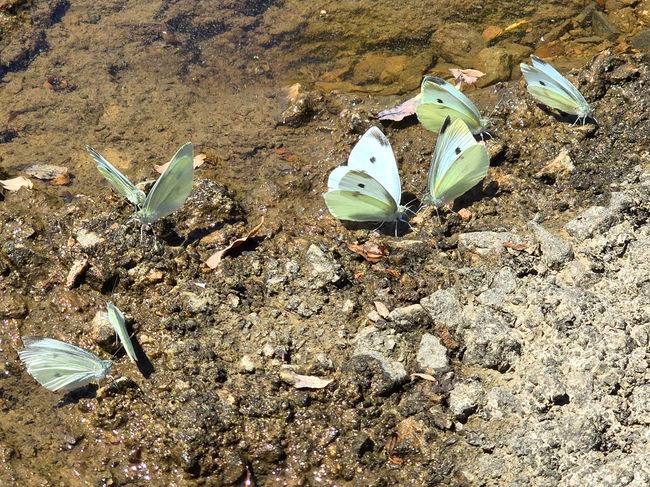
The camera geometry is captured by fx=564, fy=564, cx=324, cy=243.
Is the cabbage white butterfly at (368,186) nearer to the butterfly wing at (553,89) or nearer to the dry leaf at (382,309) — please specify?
the dry leaf at (382,309)

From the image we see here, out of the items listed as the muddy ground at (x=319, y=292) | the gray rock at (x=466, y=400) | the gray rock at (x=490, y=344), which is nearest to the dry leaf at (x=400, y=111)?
the muddy ground at (x=319, y=292)

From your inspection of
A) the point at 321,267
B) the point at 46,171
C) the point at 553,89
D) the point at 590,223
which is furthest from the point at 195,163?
the point at 590,223

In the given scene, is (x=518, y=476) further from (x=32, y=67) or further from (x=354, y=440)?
(x=32, y=67)

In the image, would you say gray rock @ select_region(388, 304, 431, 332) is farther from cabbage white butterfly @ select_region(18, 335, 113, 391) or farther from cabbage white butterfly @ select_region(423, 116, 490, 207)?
cabbage white butterfly @ select_region(18, 335, 113, 391)

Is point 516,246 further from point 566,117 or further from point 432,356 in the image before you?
point 566,117

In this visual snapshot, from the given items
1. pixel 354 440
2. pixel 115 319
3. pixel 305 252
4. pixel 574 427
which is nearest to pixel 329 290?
pixel 305 252

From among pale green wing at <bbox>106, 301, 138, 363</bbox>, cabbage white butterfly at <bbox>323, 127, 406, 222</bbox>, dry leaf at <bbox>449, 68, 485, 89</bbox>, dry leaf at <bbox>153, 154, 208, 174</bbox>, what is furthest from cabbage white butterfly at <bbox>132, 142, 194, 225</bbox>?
dry leaf at <bbox>449, 68, 485, 89</bbox>
